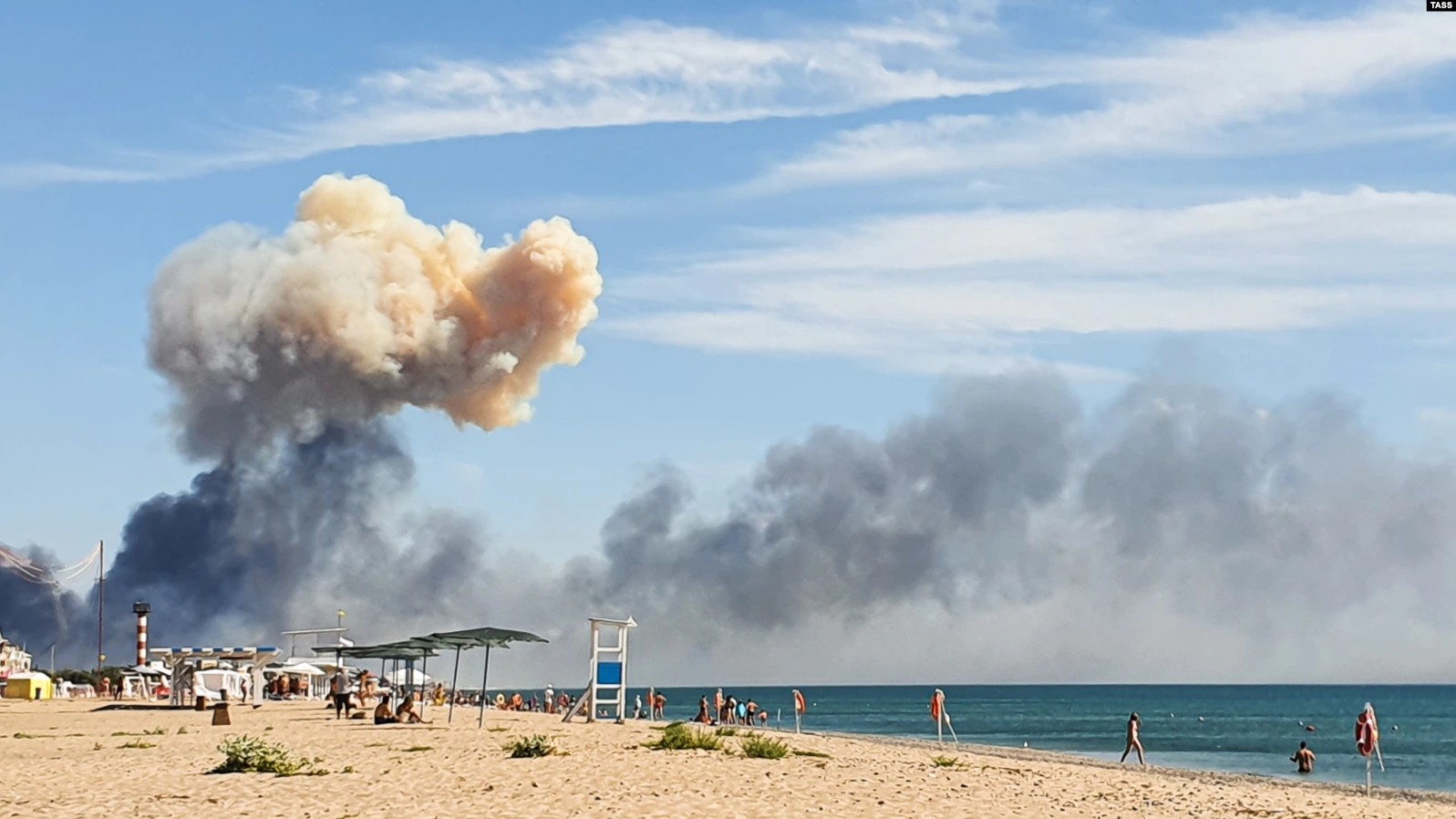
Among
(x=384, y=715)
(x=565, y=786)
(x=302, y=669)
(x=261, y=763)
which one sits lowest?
(x=565, y=786)

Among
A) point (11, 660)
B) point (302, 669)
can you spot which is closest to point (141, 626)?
point (11, 660)

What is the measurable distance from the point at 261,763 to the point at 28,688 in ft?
180

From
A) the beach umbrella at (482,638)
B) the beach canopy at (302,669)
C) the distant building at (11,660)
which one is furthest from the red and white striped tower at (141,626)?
the beach umbrella at (482,638)

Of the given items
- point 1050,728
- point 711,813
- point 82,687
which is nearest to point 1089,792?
point 711,813

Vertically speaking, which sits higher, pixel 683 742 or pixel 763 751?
pixel 683 742

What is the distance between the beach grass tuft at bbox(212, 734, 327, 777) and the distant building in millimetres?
72605

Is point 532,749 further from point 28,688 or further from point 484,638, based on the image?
point 28,688

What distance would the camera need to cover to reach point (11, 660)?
310 ft

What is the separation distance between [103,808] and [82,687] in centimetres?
7085

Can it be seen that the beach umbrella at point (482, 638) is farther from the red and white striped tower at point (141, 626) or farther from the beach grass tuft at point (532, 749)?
the red and white striped tower at point (141, 626)

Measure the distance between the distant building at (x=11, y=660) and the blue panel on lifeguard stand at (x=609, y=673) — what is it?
58.5 meters

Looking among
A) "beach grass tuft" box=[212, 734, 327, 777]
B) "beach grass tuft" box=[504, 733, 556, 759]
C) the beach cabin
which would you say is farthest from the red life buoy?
the beach cabin

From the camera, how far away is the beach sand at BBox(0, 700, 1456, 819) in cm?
1838

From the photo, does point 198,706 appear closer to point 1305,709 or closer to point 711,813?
point 711,813
